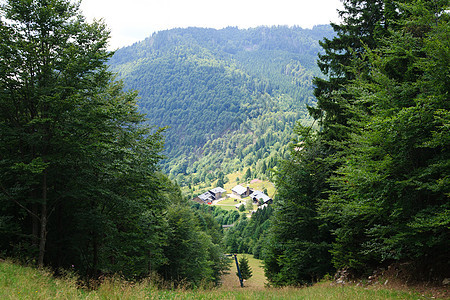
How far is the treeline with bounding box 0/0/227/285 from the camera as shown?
10.8 metres

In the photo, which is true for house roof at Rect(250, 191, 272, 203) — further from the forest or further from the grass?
the grass

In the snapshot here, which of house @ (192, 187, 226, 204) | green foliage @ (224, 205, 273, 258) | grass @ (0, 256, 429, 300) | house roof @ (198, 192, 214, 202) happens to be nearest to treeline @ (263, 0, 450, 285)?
grass @ (0, 256, 429, 300)

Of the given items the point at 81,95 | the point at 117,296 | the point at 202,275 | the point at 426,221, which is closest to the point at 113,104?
the point at 81,95

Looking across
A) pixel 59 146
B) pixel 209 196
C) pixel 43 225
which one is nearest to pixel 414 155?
pixel 59 146

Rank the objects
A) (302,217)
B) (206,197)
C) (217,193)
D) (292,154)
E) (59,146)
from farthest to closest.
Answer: (217,193) → (206,197) → (292,154) → (302,217) → (59,146)

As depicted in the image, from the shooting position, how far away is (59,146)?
11.4m

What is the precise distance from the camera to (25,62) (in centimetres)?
1083

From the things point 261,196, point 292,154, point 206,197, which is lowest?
point 206,197

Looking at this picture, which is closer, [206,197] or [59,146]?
[59,146]

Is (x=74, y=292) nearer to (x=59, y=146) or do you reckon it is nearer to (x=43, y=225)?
(x=43, y=225)

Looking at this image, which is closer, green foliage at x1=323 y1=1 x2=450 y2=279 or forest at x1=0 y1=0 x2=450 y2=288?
green foliage at x1=323 y1=1 x2=450 y2=279

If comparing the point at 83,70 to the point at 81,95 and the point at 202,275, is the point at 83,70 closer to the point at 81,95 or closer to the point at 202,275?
the point at 81,95

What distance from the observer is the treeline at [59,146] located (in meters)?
10.8

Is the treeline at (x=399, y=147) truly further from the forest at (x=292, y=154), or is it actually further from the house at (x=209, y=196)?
the house at (x=209, y=196)
